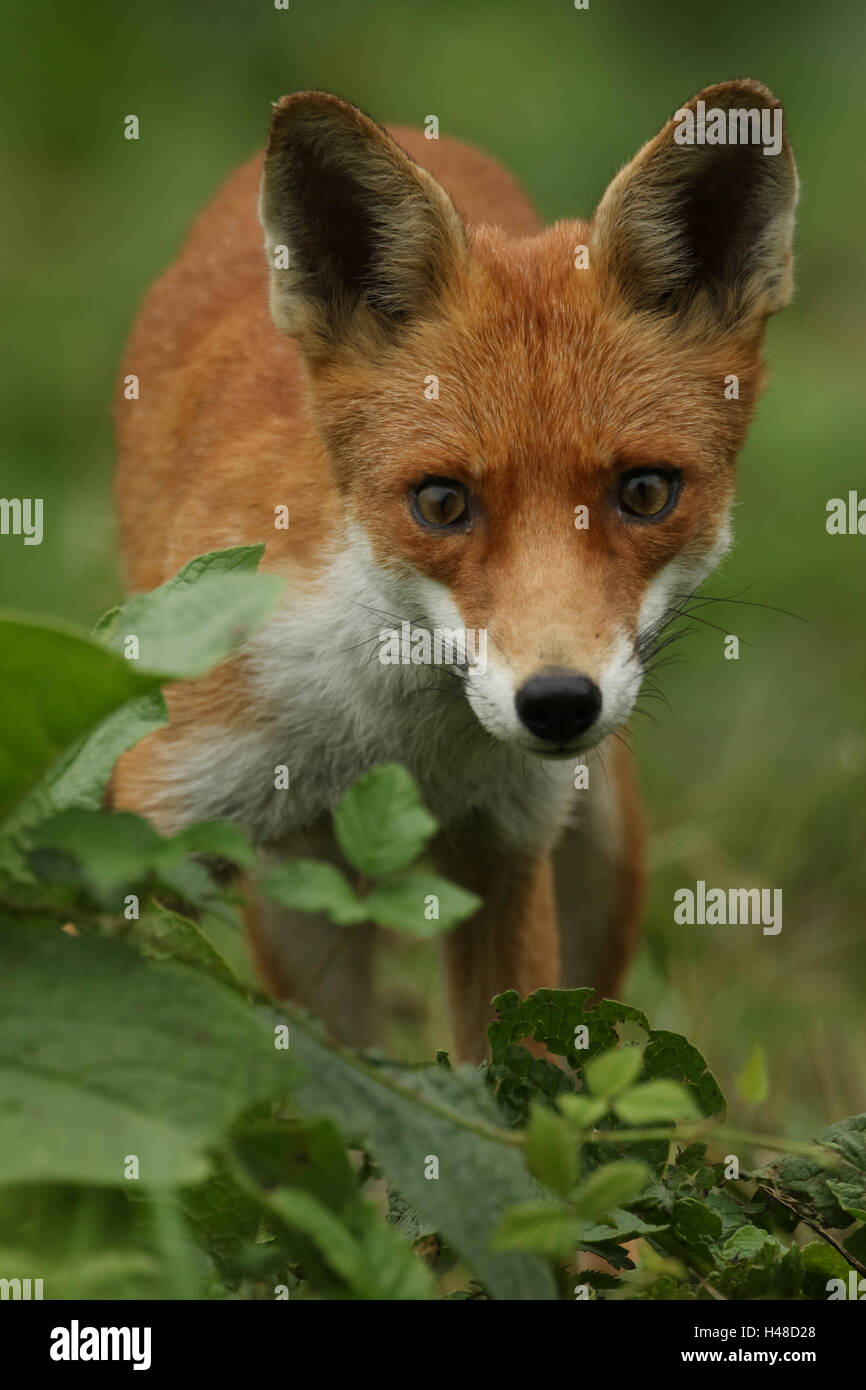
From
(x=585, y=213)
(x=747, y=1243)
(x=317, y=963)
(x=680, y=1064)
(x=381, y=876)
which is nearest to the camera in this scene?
(x=381, y=876)

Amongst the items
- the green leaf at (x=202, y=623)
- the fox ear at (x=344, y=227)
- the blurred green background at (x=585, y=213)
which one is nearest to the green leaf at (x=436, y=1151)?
the green leaf at (x=202, y=623)

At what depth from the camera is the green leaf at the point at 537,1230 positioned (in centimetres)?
266

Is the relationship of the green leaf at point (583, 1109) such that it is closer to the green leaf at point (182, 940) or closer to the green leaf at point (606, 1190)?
the green leaf at point (606, 1190)

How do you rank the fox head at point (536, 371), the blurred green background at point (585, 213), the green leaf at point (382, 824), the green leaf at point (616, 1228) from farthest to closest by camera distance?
the blurred green background at point (585, 213) < the fox head at point (536, 371) < the green leaf at point (616, 1228) < the green leaf at point (382, 824)

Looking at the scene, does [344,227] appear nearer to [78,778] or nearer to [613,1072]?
[78,778]

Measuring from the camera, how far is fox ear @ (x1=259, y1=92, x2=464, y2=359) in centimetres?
484

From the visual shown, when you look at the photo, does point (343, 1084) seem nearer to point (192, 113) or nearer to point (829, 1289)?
point (829, 1289)

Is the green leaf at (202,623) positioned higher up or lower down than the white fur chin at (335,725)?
lower down

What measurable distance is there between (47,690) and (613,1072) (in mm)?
1127

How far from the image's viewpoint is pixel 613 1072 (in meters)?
2.78

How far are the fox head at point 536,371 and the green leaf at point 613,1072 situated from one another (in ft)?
5.04

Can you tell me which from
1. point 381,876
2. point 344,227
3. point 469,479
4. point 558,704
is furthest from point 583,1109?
point 344,227

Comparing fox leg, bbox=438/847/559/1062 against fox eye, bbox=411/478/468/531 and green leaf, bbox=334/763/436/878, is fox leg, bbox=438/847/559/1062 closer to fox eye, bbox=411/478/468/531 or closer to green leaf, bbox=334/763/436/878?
fox eye, bbox=411/478/468/531

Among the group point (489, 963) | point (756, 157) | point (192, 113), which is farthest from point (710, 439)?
point (192, 113)
